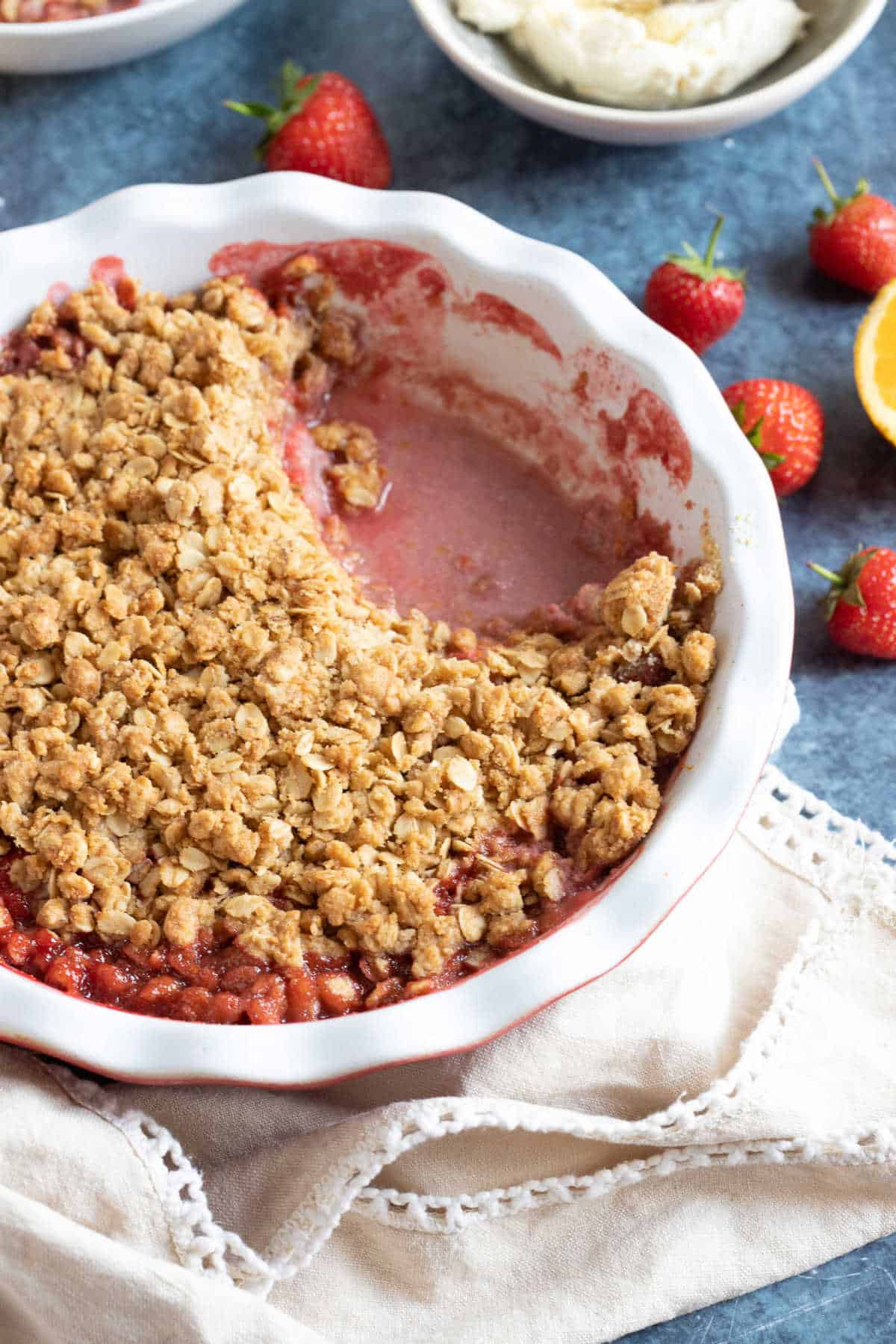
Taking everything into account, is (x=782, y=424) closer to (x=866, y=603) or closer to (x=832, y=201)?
(x=866, y=603)

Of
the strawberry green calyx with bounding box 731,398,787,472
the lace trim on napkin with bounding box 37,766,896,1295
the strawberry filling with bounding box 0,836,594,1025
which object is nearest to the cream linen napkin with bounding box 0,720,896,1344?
the lace trim on napkin with bounding box 37,766,896,1295

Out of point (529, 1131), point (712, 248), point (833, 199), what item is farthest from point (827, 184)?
point (529, 1131)

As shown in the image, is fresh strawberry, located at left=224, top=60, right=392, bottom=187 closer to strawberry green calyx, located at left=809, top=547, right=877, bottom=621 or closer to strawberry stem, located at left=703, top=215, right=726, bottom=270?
strawberry stem, located at left=703, top=215, right=726, bottom=270

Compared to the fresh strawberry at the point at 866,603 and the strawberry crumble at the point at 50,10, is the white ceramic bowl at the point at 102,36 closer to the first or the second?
the strawberry crumble at the point at 50,10

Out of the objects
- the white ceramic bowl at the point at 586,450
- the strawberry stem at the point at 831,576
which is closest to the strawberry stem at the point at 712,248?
the white ceramic bowl at the point at 586,450

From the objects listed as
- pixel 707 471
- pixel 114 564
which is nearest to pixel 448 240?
pixel 707 471
